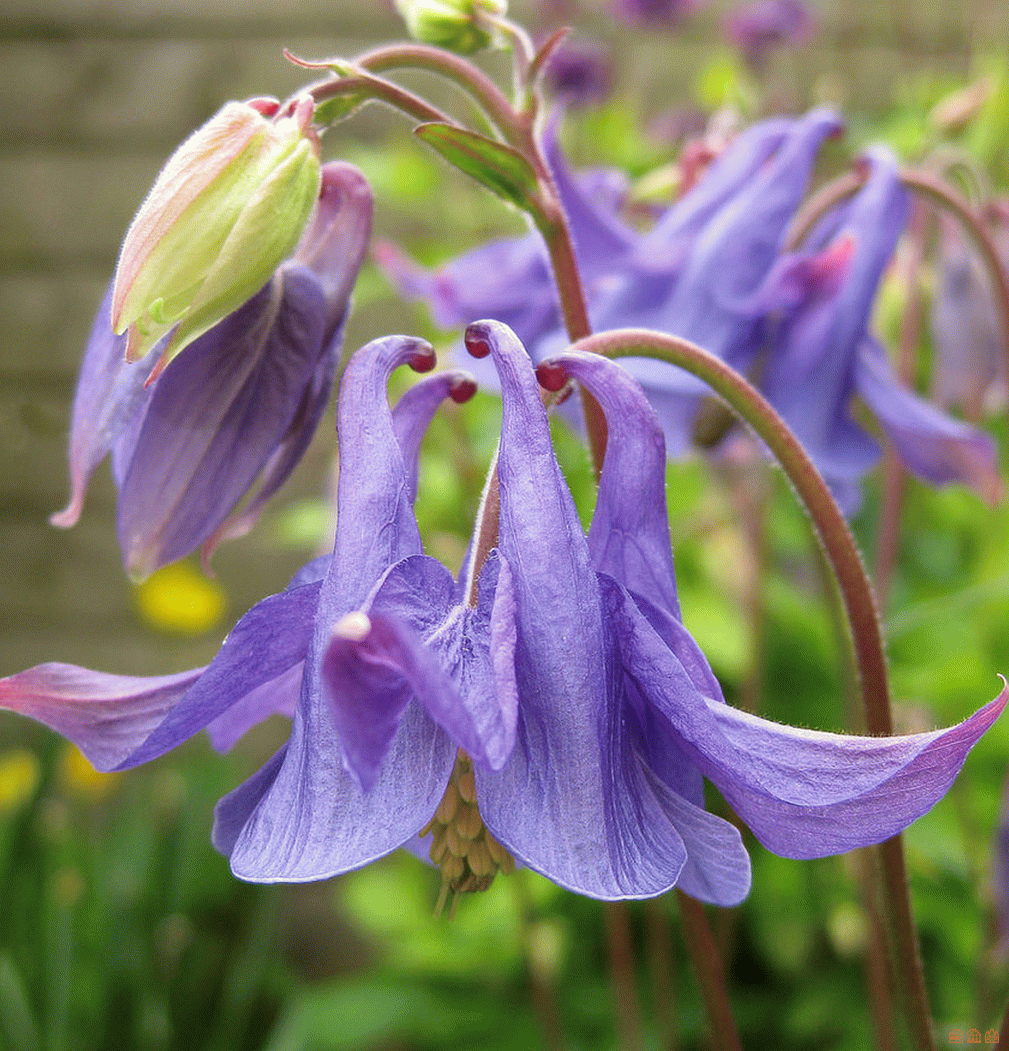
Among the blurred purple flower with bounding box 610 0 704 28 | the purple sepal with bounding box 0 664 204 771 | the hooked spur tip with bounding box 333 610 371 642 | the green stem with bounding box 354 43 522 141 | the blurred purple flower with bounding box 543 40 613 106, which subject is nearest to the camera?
the hooked spur tip with bounding box 333 610 371 642

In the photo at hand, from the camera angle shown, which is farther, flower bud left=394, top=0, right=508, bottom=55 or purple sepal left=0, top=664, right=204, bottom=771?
flower bud left=394, top=0, right=508, bottom=55

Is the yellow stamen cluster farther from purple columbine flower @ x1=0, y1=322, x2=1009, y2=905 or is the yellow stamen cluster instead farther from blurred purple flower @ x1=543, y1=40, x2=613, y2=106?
blurred purple flower @ x1=543, y1=40, x2=613, y2=106

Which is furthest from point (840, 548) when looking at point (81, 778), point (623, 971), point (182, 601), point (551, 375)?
point (81, 778)

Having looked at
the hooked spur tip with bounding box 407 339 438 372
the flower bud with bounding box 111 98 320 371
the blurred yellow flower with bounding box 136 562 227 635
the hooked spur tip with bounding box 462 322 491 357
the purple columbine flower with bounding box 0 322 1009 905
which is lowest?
the blurred yellow flower with bounding box 136 562 227 635

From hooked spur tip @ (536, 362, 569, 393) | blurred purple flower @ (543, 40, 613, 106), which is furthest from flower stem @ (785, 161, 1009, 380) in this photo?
blurred purple flower @ (543, 40, 613, 106)

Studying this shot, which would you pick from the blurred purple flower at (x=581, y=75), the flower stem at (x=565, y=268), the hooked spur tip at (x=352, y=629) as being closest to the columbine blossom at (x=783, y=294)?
the flower stem at (x=565, y=268)

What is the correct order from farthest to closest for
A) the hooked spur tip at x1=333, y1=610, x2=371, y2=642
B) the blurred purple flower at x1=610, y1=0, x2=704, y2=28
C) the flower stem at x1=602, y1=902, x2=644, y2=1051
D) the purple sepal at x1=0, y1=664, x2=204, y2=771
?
1. the blurred purple flower at x1=610, y1=0, x2=704, y2=28
2. the flower stem at x1=602, y1=902, x2=644, y2=1051
3. the purple sepal at x1=0, y1=664, x2=204, y2=771
4. the hooked spur tip at x1=333, y1=610, x2=371, y2=642

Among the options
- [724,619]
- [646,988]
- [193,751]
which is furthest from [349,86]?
[193,751]
